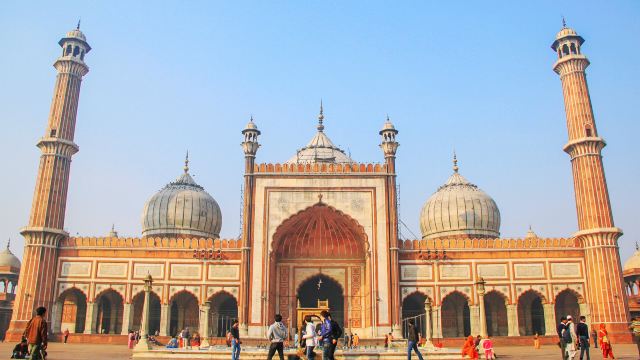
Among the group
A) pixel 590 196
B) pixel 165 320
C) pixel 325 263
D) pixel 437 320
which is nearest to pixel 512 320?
pixel 437 320

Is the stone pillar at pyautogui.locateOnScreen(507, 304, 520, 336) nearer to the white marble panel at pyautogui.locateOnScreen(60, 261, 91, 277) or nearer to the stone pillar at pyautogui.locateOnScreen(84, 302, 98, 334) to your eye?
the stone pillar at pyautogui.locateOnScreen(84, 302, 98, 334)

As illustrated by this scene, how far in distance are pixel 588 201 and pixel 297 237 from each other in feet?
42.8

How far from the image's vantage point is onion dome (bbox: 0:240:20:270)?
113 ft

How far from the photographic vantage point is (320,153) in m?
30.4

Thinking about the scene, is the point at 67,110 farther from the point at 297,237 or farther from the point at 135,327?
the point at 297,237

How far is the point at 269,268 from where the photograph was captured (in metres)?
23.8

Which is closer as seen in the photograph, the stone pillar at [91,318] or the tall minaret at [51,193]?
the tall minaret at [51,193]

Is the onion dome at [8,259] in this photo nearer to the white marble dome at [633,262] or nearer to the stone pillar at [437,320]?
the stone pillar at [437,320]

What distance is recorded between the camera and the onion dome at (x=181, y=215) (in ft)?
96.9

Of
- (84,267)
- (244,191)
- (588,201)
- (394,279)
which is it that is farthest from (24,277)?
(588,201)

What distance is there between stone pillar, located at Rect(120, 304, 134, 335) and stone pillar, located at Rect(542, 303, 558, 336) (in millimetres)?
17969

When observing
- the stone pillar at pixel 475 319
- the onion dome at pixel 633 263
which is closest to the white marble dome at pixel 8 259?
the stone pillar at pixel 475 319

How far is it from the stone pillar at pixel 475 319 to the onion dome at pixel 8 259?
27111 mm

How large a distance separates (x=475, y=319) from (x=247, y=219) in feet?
35.4
